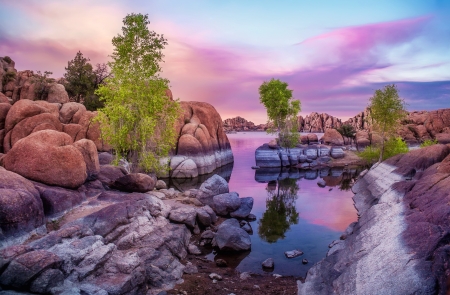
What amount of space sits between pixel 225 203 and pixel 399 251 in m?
16.9

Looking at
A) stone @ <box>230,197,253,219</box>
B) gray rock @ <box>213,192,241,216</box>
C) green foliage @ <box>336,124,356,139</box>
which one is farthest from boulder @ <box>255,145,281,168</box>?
green foliage @ <box>336,124,356,139</box>

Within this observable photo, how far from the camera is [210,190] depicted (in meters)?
30.3

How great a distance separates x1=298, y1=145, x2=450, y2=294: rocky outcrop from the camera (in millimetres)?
11330

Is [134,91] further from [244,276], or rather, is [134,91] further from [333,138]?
[333,138]

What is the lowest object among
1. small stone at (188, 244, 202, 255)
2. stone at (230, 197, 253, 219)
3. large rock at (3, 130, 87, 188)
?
small stone at (188, 244, 202, 255)

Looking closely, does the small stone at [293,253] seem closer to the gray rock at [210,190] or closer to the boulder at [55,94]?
the gray rock at [210,190]

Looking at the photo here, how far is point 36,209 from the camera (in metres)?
16.0

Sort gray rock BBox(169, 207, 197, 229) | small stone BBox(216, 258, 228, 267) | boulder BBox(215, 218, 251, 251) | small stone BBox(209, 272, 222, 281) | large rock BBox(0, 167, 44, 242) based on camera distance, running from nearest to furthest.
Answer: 1. large rock BBox(0, 167, 44, 242)
2. small stone BBox(209, 272, 222, 281)
3. small stone BBox(216, 258, 228, 267)
4. boulder BBox(215, 218, 251, 251)
5. gray rock BBox(169, 207, 197, 229)

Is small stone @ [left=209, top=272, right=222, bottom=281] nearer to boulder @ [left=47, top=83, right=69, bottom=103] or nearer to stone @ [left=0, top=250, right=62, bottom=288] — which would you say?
stone @ [left=0, top=250, right=62, bottom=288]

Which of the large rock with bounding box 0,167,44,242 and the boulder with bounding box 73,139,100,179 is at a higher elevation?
the boulder with bounding box 73,139,100,179

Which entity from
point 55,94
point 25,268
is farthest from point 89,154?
point 55,94

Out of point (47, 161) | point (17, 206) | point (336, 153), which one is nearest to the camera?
point (17, 206)

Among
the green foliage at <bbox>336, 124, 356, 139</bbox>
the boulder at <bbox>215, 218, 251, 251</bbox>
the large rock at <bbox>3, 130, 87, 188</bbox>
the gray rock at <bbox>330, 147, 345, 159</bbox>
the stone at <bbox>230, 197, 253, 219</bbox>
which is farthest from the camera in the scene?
the green foliage at <bbox>336, 124, 356, 139</bbox>

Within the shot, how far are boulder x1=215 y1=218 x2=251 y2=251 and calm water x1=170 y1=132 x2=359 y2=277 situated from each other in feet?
1.77
